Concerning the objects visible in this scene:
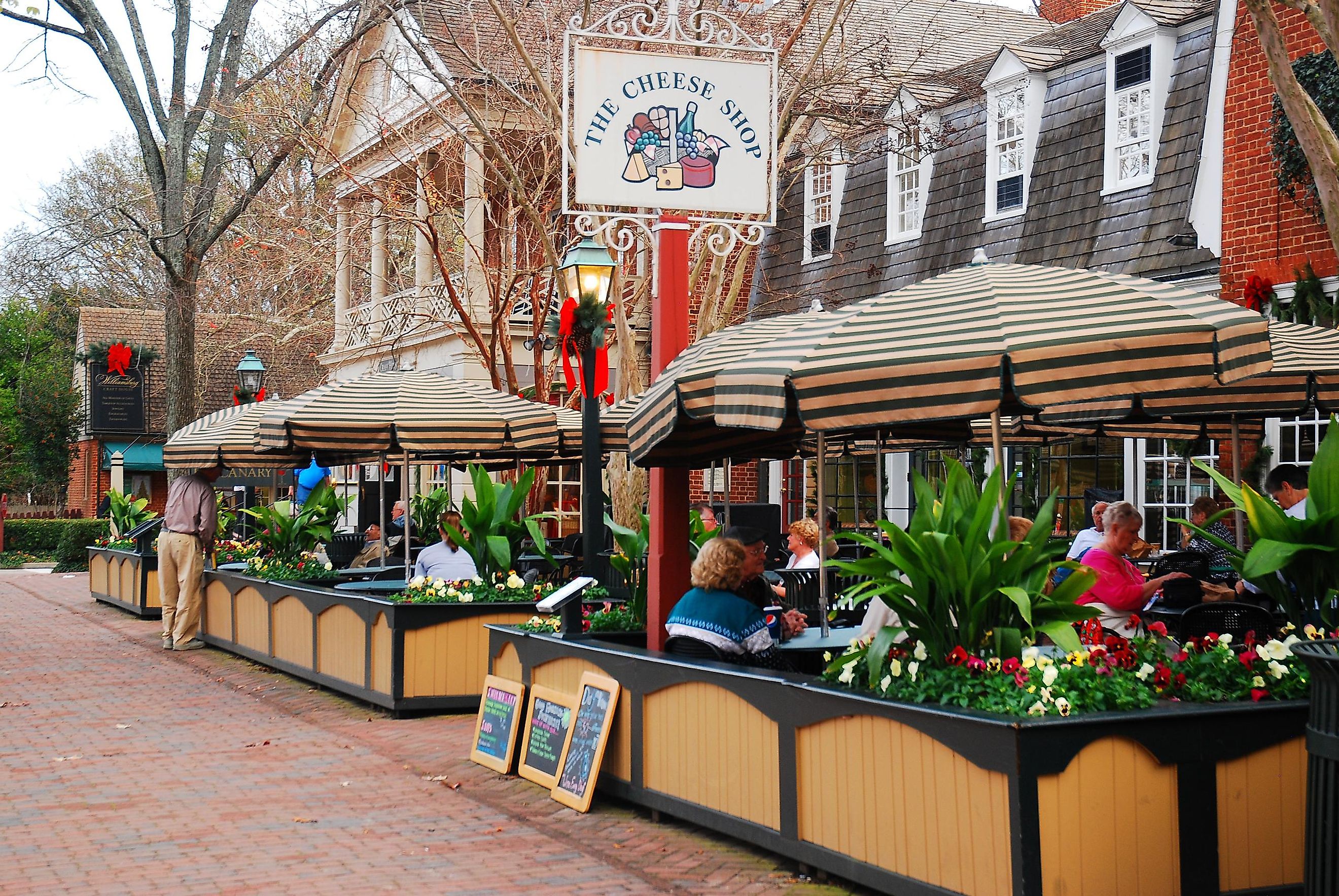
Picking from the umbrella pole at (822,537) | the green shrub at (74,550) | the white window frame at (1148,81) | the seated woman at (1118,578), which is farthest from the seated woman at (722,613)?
the green shrub at (74,550)

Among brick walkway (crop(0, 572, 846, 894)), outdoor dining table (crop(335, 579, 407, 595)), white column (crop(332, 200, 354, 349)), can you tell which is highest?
white column (crop(332, 200, 354, 349))

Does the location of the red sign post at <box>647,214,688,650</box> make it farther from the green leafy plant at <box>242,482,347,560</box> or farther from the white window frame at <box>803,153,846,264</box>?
the white window frame at <box>803,153,846,264</box>

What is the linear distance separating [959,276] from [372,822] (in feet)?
13.2

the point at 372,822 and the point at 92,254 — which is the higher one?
the point at 92,254

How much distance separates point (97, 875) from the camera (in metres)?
6.48

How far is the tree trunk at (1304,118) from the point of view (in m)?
9.70

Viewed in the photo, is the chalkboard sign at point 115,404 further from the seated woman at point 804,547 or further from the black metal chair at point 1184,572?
the black metal chair at point 1184,572

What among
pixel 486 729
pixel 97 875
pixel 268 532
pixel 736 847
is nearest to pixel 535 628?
pixel 486 729

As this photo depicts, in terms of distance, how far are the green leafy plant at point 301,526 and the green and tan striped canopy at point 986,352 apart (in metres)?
8.52

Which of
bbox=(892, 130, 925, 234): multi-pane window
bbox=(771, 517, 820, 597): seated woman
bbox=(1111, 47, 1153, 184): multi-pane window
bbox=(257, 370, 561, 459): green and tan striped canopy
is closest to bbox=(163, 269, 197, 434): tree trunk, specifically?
bbox=(257, 370, 561, 459): green and tan striped canopy

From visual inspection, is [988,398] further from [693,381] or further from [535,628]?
[535,628]

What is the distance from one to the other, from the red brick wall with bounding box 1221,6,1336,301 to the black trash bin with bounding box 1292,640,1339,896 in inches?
Result: 397

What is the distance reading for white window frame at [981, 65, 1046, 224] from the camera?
703 inches

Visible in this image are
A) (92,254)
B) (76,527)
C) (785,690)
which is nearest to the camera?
(785,690)
